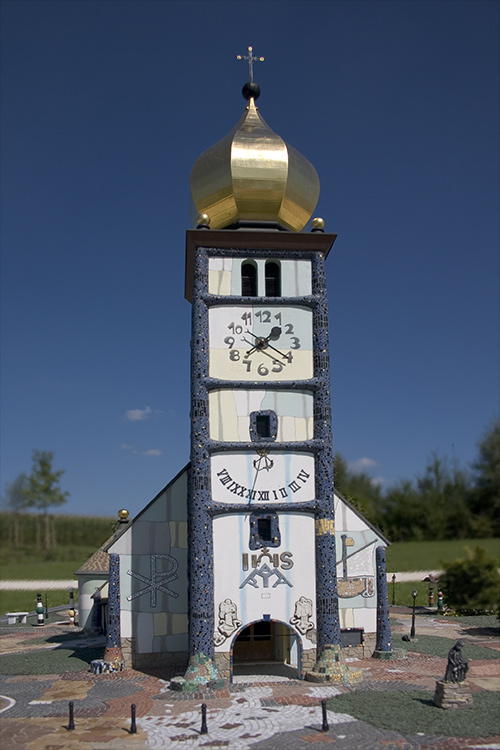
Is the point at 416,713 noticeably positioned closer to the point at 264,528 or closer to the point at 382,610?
the point at 382,610

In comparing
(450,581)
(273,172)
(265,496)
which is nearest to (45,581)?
(450,581)

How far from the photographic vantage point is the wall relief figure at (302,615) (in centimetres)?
1903

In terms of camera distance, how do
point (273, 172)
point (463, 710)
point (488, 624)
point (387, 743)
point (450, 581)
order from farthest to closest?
point (450, 581), point (488, 624), point (273, 172), point (463, 710), point (387, 743)

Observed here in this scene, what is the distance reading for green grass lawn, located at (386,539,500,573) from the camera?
2380cm

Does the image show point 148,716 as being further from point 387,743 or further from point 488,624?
point 488,624

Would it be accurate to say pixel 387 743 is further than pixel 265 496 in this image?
No

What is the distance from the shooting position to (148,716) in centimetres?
1514

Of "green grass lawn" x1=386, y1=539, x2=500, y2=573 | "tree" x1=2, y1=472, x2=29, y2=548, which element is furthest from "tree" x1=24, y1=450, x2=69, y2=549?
"green grass lawn" x1=386, y1=539, x2=500, y2=573

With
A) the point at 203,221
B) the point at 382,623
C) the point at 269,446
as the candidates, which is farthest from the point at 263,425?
the point at 382,623

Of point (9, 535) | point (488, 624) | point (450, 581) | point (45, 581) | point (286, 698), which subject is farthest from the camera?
point (9, 535)

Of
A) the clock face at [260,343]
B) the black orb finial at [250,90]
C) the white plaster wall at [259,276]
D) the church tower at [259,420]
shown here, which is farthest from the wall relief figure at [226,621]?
the black orb finial at [250,90]

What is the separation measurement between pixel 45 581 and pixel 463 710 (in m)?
35.5

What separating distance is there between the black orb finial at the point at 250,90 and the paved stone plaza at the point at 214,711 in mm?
18993

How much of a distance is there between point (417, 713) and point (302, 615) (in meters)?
5.00
